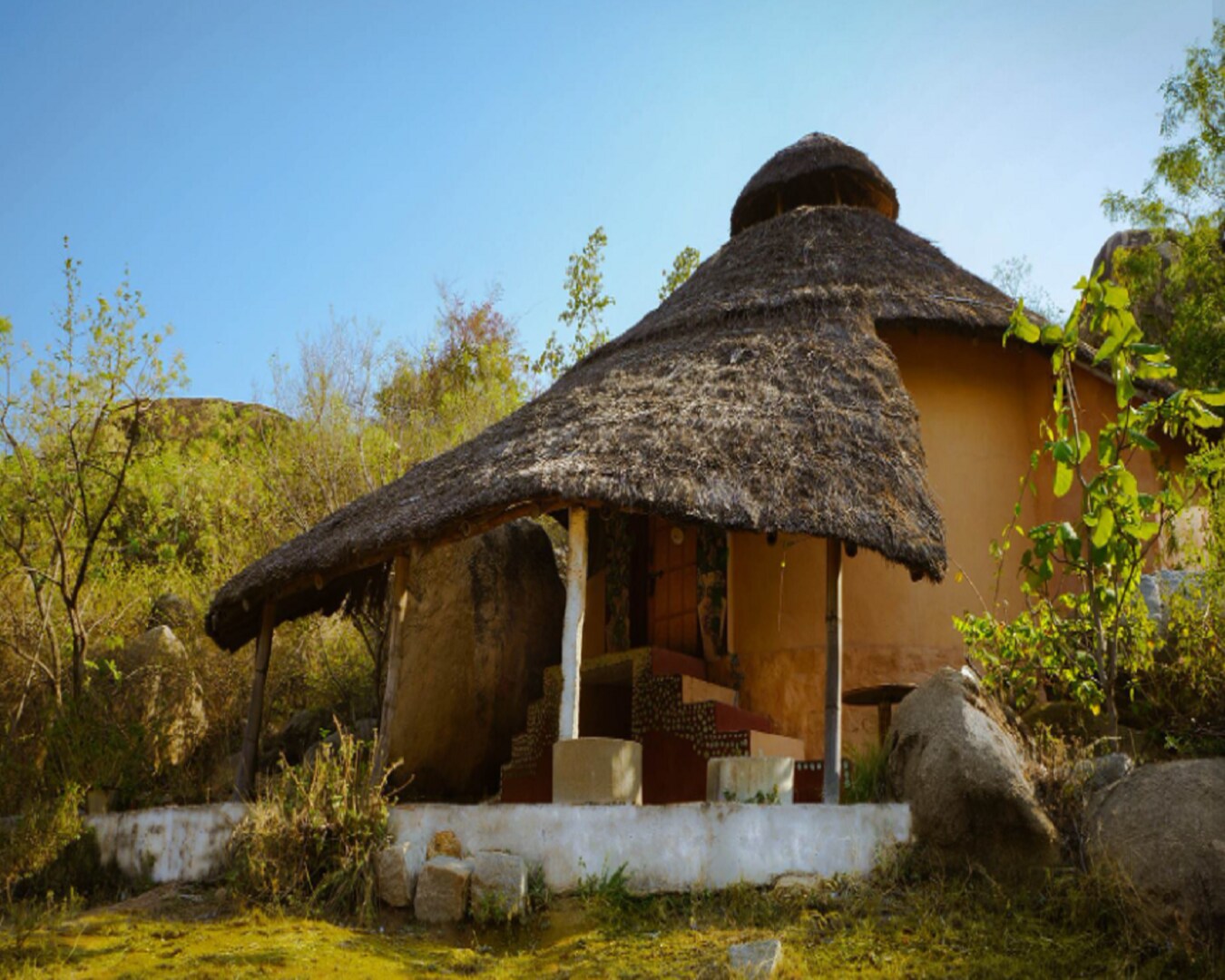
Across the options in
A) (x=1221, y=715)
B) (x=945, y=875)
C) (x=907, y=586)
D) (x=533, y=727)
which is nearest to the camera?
(x=945, y=875)

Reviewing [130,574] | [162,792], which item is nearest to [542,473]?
[162,792]

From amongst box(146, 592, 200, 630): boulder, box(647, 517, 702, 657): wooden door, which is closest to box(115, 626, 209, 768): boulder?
box(146, 592, 200, 630): boulder

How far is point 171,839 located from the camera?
8.34 metres

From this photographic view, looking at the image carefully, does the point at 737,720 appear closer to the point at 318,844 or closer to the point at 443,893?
the point at 443,893

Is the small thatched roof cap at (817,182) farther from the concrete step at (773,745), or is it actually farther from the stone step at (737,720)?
the concrete step at (773,745)

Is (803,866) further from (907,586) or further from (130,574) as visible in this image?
(130,574)

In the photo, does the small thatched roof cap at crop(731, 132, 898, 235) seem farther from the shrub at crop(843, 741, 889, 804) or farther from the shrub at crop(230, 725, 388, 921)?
the shrub at crop(230, 725, 388, 921)

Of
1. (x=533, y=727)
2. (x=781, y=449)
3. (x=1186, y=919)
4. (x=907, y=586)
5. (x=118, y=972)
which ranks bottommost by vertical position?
(x=118, y=972)

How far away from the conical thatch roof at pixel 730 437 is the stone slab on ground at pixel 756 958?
272 centimetres

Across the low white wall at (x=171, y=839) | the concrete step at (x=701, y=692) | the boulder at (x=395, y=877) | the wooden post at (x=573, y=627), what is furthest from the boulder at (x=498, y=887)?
the concrete step at (x=701, y=692)

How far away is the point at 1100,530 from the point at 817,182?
9.41 meters

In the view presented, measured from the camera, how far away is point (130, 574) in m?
15.4

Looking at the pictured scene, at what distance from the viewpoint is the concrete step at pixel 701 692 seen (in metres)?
9.80

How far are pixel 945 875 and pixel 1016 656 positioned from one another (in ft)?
5.94
